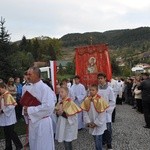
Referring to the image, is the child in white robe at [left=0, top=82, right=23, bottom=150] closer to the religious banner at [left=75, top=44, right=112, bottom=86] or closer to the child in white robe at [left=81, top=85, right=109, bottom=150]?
the child in white robe at [left=81, top=85, right=109, bottom=150]

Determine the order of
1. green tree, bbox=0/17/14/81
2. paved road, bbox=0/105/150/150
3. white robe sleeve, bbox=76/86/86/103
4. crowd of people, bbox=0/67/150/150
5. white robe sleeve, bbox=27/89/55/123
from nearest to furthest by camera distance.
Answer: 1. white robe sleeve, bbox=27/89/55/123
2. crowd of people, bbox=0/67/150/150
3. paved road, bbox=0/105/150/150
4. white robe sleeve, bbox=76/86/86/103
5. green tree, bbox=0/17/14/81

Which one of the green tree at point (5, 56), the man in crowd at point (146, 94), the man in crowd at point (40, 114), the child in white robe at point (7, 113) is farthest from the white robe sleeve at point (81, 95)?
the green tree at point (5, 56)

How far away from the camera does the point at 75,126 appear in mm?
7598

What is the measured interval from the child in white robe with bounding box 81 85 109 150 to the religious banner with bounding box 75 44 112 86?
317cm

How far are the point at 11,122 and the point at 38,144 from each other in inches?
96.0

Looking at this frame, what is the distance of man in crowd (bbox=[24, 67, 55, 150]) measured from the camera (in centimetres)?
589

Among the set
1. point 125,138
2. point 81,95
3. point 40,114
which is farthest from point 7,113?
point 81,95

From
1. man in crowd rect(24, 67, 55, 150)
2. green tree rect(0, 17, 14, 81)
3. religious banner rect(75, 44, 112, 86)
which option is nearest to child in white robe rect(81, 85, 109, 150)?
man in crowd rect(24, 67, 55, 150)

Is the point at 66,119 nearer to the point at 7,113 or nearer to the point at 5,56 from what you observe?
the point at 7,113

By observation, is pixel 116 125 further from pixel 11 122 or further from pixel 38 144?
pixel 38 144

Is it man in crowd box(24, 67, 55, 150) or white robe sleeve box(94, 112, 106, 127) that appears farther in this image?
white robe sleeve box(94, 112, 106, 127)

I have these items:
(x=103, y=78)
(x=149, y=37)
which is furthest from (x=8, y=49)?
(x=149, y=37)

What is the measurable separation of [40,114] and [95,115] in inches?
74.3

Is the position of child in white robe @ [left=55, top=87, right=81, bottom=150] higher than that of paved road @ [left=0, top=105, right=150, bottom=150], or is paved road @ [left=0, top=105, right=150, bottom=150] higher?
child in white robe @ [left=55, top=87, right=81, bottom=150]
